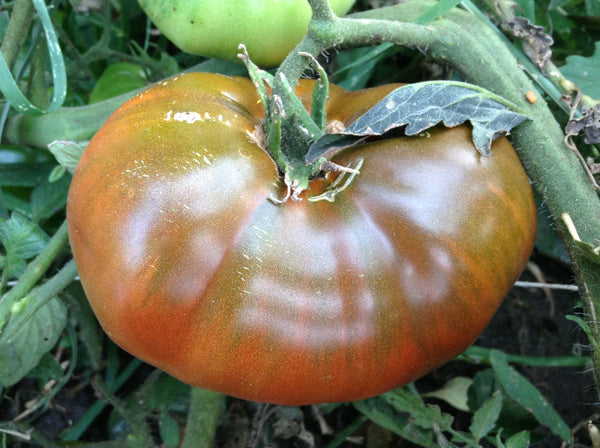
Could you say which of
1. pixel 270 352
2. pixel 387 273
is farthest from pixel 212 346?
pixel 387 273

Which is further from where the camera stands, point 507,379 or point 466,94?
point 507,379

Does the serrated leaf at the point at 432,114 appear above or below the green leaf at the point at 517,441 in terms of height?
above

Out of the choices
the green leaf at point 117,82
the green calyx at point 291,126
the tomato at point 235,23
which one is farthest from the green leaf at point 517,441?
the green leaf at point 117,82

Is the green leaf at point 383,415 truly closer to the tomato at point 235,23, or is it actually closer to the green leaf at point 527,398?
the green leaf at point 527,398

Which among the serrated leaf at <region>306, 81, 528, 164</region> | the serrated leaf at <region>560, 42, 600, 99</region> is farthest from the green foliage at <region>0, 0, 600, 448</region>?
the serrated leaf at <region>306, 81, 528, 164</region>

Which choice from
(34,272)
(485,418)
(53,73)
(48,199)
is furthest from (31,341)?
(485,418)

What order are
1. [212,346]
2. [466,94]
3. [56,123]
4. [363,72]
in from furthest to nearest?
[363,72], [56,123], [466,94], [212,346]

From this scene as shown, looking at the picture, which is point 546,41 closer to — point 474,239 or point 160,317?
point 474,239
